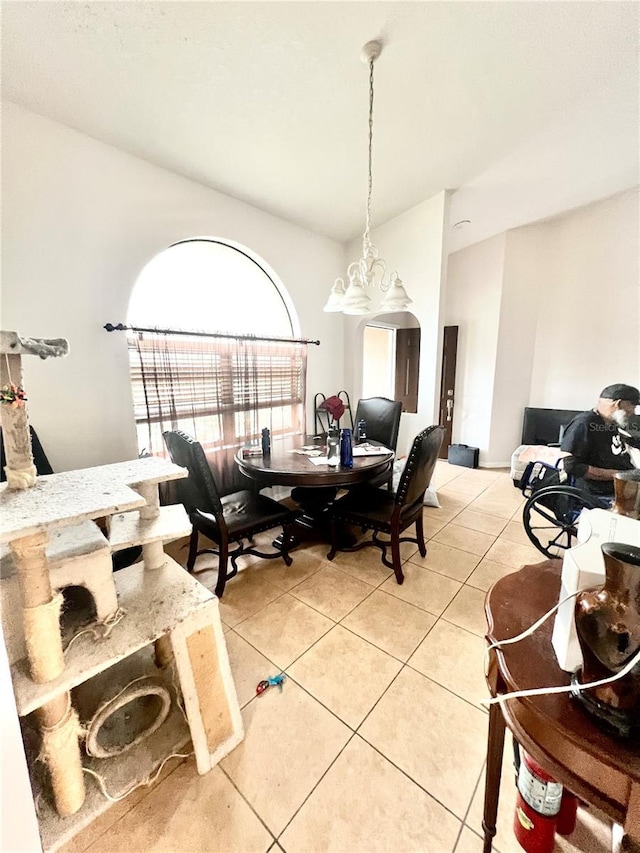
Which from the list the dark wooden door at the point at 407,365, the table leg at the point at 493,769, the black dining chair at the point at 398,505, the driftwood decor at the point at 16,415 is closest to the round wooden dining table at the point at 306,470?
the black dining chair at the point at 398,505

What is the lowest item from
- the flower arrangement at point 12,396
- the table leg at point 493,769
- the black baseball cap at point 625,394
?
the table leg at point 493,769

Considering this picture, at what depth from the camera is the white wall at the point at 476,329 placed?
13.8 feet

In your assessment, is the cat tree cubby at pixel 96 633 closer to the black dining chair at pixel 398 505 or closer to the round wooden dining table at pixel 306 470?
the round wooden dining table at pixel 306 470

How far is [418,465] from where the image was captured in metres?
1.92

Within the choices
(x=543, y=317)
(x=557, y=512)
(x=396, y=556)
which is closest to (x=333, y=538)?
(x=396, y=556)

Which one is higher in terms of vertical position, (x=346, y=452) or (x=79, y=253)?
(x=79, y=253)

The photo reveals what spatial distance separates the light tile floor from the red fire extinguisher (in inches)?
4.7

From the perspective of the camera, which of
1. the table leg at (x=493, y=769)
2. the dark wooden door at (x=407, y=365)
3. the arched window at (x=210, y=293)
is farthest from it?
the dark wooden door at (x=407, y=365)

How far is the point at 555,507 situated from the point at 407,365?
140 inches

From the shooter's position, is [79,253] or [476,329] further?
[476,329]

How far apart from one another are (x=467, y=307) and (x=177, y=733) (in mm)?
5089

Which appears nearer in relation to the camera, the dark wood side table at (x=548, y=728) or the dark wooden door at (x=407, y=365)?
the dark wood side table at (x=548, y=728)

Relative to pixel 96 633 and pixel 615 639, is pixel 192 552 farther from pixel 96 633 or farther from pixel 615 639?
pixel 615 639

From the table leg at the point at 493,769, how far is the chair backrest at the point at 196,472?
145 centimetres
